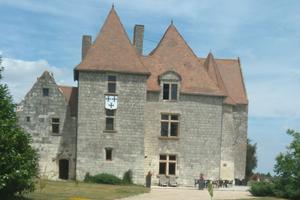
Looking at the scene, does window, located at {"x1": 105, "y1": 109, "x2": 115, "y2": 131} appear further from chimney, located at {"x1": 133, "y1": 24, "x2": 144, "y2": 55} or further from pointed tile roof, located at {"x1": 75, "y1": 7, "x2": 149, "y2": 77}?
chimney, located at {"x1": 133, "y1": 24, "x2": 144, "y2": 55}

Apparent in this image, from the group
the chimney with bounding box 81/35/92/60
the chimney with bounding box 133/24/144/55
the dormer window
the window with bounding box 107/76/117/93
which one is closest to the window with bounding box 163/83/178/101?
the dormer window

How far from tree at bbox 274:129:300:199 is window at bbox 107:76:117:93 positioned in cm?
1508

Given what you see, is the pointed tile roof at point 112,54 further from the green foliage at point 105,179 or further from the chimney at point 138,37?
the green foliage at point 105,179

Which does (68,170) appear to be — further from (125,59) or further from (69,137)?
(125,59)

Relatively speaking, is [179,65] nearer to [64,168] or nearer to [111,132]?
[111,132]

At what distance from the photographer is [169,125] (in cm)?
4766

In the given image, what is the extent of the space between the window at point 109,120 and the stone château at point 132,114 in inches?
2.9

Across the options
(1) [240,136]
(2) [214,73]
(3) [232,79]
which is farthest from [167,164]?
(3) [232,79]

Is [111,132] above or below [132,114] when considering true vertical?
below

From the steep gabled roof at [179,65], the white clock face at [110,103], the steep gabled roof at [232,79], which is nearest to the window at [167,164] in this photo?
the steep gabled roof at [179,65]

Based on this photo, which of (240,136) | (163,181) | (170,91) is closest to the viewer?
(163,181)

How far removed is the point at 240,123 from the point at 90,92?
1461cm

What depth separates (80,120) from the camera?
45.4m

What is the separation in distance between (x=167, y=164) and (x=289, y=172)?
47.2 feet
